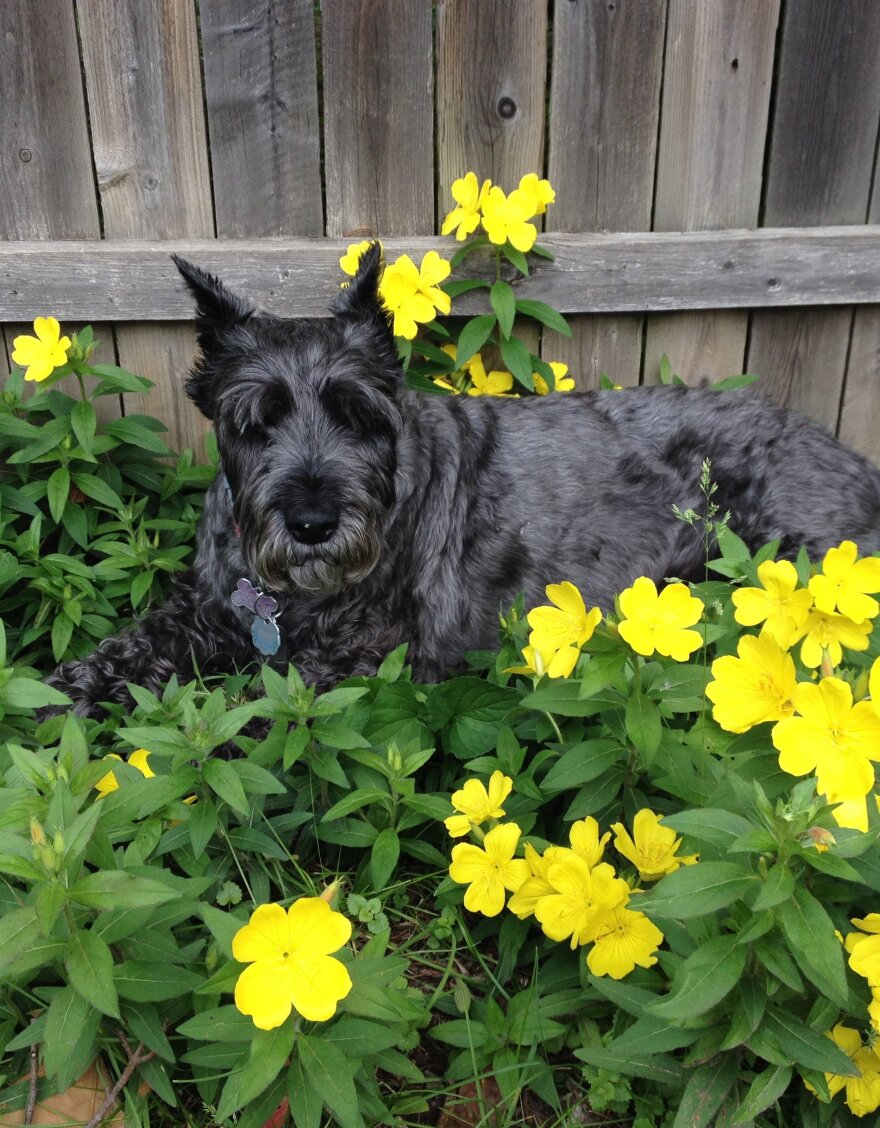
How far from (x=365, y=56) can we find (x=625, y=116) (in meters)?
1.15

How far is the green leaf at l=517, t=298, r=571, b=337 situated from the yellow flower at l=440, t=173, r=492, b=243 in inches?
15.8

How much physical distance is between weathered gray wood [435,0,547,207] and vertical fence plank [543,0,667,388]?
90mm

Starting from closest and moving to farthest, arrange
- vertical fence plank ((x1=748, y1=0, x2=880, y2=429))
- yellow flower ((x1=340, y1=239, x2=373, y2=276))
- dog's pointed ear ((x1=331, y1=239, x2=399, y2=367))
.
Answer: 1. dog's pointed ear ((x1=331, y1=239, x2=399, y2=367))
2. yellow flower ((x1=340, y1=239, x2=373, y2=276))
3. vertical fence plank ((x1=748, y1=0, x2=880, y2=429))

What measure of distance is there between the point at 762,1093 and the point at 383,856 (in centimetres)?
100

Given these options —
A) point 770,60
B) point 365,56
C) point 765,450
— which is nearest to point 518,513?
→ point 765,450

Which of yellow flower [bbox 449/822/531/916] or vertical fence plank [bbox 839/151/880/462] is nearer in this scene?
yellow flower [bbox 449/822/531/916]

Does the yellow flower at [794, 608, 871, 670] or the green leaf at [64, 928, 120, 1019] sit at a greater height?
the yellow flower at [794, 608, 871, 670]

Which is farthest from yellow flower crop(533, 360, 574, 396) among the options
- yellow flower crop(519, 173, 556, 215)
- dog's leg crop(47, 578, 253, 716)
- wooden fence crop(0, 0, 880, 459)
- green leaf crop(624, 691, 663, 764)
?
green leaf crop(624, 691, 663, 764)

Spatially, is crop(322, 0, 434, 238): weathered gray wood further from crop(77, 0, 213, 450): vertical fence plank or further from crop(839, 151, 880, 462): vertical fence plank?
crop(839, 151, 880, 462): vertical fence plank

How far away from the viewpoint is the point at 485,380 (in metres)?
4.52

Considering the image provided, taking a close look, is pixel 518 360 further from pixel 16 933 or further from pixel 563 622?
pixel 16 933

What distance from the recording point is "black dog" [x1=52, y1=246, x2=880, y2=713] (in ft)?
10.5

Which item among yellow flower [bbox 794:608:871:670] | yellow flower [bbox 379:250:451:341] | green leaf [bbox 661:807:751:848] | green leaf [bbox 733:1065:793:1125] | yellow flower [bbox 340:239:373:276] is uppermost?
yellow flower [bbox 340:239:373:276]

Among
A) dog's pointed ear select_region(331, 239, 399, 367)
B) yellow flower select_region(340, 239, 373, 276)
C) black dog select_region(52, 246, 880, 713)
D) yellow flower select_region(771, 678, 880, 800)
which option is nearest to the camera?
yellow flower select_region(771, 678, 880, 800)
